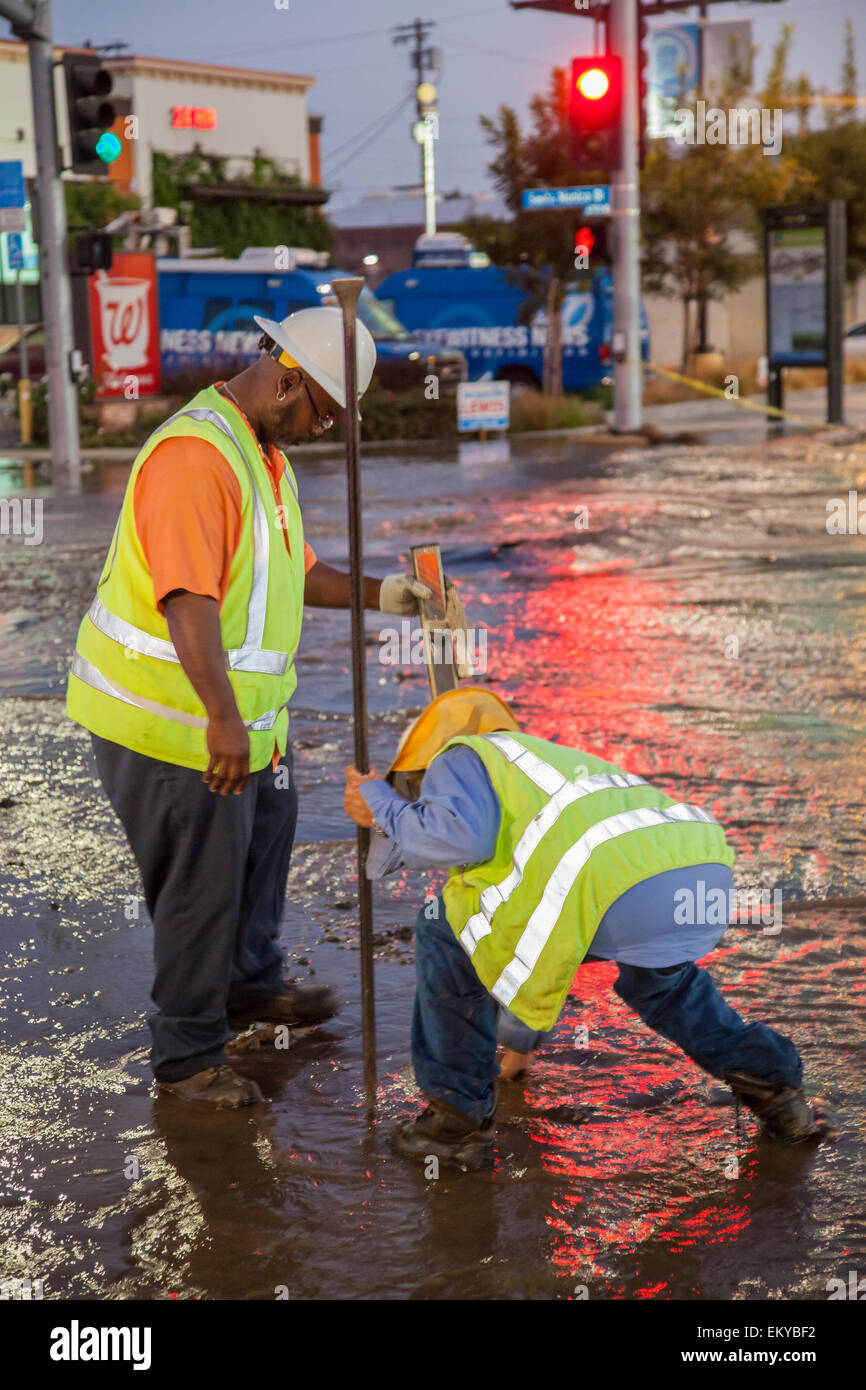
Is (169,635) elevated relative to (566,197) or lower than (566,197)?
lower

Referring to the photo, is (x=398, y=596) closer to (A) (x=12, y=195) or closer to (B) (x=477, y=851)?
(B) (x=477, y=851)

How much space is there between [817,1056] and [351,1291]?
1456mm

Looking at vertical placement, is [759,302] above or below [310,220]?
below

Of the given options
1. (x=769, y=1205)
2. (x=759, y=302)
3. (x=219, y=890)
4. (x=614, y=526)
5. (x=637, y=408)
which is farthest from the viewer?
(x=759, y=302)

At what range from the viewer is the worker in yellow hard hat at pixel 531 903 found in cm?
333

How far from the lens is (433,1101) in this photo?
11.9 feet

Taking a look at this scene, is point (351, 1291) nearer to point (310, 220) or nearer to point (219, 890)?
point (219, 890)

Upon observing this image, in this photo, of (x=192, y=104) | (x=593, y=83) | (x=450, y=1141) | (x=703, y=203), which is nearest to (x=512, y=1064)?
(x=450, y=1141)

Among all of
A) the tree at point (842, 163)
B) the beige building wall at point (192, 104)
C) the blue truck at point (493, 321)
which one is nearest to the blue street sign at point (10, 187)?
the blue truck at point (493, 321)

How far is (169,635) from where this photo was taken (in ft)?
12.1

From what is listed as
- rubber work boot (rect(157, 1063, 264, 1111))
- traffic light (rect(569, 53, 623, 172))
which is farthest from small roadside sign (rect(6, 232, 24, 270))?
rubber work boot (rect(157, 1063, 264, 1111))

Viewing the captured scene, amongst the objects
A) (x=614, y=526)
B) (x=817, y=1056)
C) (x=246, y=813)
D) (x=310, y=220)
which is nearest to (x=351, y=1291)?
(x=246, y=813)

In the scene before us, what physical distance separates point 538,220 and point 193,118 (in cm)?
2929

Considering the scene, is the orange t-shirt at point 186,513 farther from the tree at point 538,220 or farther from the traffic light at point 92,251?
the tree at point 538,220
